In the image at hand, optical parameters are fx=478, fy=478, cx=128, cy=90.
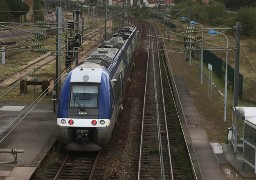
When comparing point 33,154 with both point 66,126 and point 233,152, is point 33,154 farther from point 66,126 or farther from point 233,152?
point 233,152

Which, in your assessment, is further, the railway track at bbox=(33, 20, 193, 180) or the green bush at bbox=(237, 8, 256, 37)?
the green bush at bbox=(237, 8, 256, 37)

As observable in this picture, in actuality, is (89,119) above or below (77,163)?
above

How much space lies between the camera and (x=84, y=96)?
16344 mm

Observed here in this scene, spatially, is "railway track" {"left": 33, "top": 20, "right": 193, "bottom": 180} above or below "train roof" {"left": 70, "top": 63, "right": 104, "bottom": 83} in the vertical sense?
below

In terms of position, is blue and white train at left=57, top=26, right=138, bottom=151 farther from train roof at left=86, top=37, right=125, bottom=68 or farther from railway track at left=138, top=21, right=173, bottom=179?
train roof at left=86, top=37, right=125, bottom=68

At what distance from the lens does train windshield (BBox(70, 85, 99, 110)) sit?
52.9ft

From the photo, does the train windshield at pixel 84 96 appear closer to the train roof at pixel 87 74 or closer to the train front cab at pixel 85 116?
the train front cab at pixel 85 116

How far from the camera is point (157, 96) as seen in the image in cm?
2784

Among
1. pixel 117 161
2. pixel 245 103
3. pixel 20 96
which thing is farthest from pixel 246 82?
pixel 117 161

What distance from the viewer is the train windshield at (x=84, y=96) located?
16.1m

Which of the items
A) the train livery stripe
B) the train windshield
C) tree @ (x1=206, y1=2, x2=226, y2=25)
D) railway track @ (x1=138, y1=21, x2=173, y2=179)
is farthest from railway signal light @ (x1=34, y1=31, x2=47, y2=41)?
tree @ (x1=206, y1=2, x2=226, y2=25)

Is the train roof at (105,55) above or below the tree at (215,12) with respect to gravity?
below

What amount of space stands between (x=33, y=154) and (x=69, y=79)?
282 centimetres

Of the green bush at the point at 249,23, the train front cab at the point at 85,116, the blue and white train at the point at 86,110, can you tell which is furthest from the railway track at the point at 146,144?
the green bush at the point at 249,23
